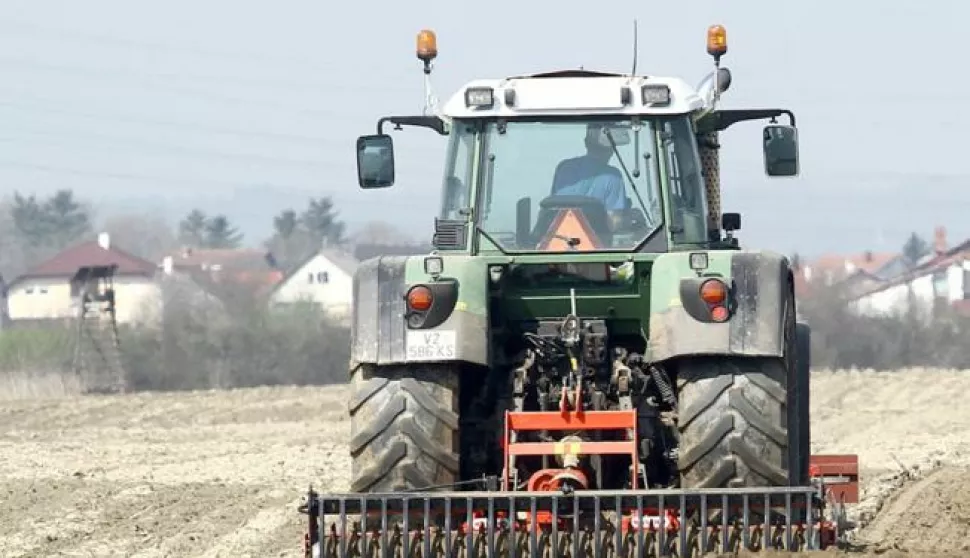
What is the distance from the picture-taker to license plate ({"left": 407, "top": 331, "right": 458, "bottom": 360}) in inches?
363

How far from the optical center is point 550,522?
8859mm

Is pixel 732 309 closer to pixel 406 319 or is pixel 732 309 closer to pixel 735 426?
pixel 735 426

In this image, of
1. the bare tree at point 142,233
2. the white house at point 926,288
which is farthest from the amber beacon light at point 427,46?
the bare tree at point 142,233

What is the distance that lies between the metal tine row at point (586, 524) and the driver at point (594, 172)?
5.78 ft

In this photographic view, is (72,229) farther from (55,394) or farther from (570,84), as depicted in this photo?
(570,84)

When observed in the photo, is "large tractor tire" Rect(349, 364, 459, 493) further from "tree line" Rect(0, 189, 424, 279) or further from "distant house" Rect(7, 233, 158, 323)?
"tree line" Rect(0, 189, 424, 279)

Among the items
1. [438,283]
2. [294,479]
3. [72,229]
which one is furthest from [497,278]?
[72,229]

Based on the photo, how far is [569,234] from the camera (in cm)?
984

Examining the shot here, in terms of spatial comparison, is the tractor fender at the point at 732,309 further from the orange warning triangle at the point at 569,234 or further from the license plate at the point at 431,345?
the license plate at the point at 431,345

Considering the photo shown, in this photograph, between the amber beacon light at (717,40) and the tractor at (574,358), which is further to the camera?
the amber beacon light at (717,40)

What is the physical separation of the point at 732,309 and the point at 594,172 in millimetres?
1262

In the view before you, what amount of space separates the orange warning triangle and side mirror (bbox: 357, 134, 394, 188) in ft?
3.85

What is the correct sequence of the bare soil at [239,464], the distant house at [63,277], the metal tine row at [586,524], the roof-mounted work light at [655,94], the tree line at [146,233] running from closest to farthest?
the metal tine row at [586,524]
the roof-mounted work light at [655,94]
the bare soil at [239,464]
the distant house at [63,277]
the tree line at [146,233]

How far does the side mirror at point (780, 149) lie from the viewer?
10.5m
